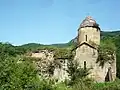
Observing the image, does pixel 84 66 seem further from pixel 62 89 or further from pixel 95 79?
pixel 62 89

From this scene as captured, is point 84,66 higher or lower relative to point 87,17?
lower

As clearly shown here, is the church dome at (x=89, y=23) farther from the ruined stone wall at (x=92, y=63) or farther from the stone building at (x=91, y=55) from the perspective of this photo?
the ruined stone wall at (x=92, y=63)

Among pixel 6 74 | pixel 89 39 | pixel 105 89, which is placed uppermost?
pixel 89 39

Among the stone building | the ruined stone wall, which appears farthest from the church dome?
the ruined stone wall

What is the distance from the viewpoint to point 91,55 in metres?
38.7

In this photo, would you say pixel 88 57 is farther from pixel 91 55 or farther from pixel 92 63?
pixel 92 63

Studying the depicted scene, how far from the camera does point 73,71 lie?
34.9 m

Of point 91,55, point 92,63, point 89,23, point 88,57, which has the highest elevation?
point 89,23

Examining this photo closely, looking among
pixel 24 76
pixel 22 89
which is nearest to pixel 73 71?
pixel 24 76

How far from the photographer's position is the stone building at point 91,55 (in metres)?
38.0

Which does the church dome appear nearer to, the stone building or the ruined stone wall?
the stone building

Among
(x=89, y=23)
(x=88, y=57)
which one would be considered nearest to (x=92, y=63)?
(x=88, y=57)

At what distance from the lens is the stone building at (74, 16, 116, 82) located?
125ft

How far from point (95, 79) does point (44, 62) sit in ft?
23.4
